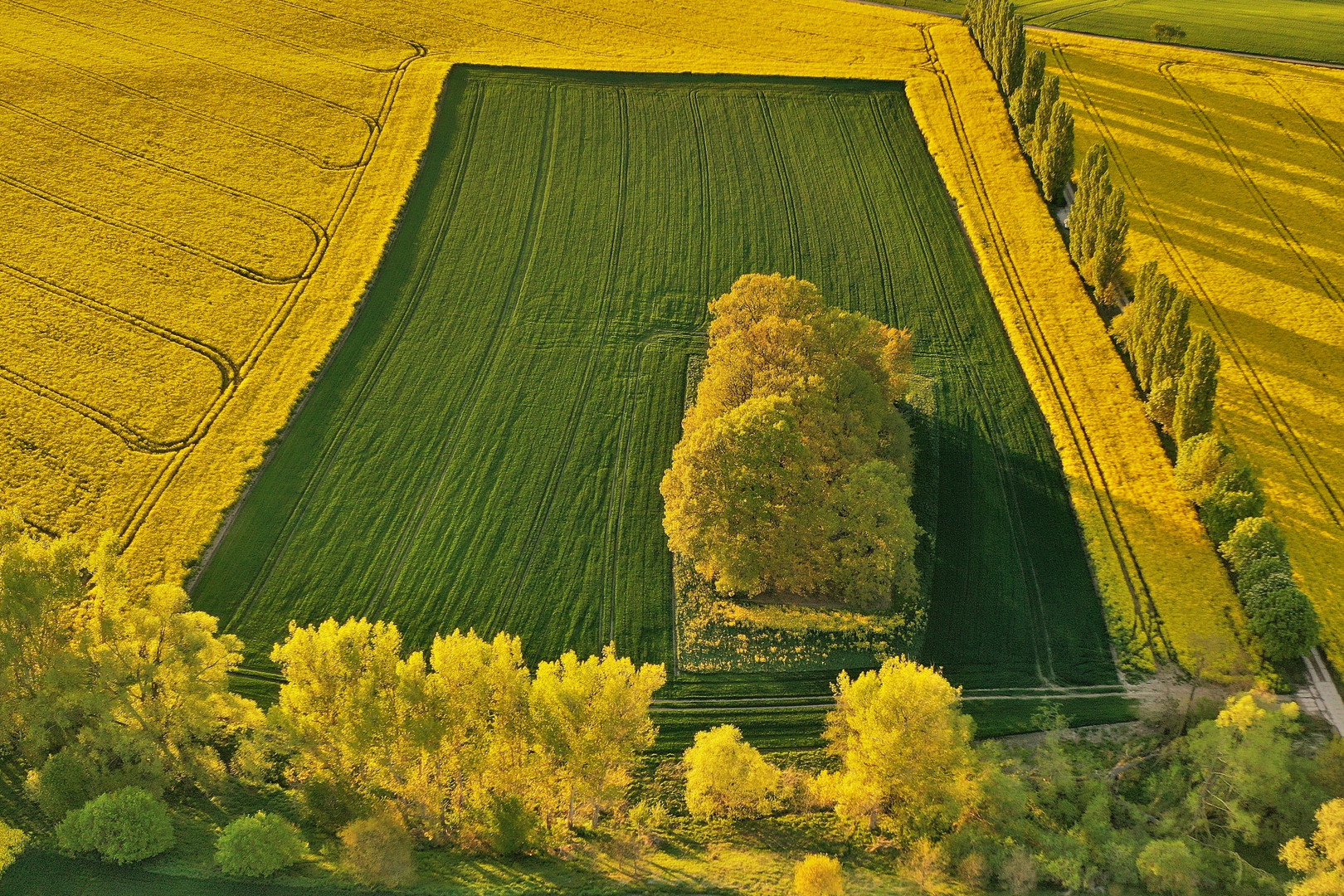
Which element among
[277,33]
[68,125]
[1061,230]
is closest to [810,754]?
[1061,230]

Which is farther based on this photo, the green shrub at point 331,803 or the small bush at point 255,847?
the green shrub at point 331,803

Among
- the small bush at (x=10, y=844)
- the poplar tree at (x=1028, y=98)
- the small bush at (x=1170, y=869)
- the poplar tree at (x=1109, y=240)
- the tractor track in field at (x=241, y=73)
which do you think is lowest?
the small bush at (x=10, y=844)

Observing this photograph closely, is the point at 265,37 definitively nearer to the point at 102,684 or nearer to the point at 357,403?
the point at 357,403

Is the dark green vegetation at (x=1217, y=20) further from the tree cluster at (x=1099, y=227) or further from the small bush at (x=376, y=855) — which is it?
the small bush at (x=376, y=855)

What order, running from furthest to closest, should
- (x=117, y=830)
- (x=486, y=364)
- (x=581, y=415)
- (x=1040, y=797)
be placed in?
→ (x=486, y=364) → (x=581, y=415) → (x=1040, y=797) → (x=117, y=830)

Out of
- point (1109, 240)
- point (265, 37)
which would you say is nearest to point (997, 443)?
point (1109, 240)

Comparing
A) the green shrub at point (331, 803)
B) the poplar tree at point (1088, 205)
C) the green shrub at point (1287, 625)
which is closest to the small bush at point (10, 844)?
the green shrub at point (331, 803)
